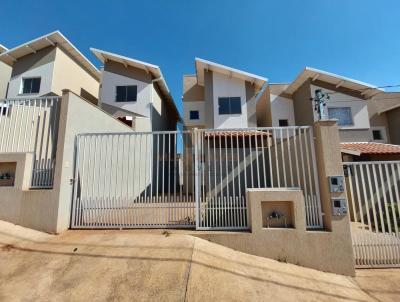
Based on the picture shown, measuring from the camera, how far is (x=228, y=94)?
1705 centimetres

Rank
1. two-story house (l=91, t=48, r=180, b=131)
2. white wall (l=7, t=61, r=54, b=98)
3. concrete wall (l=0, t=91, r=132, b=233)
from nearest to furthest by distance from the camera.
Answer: concrete wall (l=0, t=91, r=132, b=233) → white wall (l=7, t=61, r=54, b=98) → two-story house (l=91, t=48, r=180, b=131)

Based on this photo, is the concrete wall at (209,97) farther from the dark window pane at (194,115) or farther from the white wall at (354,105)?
the white wall at (354,105)

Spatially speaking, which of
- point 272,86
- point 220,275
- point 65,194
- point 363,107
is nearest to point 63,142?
point 65,194

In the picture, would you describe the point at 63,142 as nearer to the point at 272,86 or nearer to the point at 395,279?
the point at 395,279

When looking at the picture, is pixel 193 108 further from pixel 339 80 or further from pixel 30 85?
pixel 30 85

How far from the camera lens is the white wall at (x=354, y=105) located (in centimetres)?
1578

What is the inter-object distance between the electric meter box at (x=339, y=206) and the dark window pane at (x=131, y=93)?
14480 mm

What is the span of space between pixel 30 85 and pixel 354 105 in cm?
2165

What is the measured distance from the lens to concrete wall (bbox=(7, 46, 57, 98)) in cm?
1568

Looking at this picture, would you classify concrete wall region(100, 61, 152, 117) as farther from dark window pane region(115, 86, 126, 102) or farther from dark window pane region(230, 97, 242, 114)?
dark window pane region(230, 97, 242, 114)

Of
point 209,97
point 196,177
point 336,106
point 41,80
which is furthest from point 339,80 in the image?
point 41,80

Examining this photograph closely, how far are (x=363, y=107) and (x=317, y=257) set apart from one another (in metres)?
14.5

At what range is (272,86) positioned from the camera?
18250mm

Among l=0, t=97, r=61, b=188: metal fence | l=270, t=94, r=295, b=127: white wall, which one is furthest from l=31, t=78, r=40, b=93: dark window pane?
l=270, t=94, r=295, b=127: white wall
